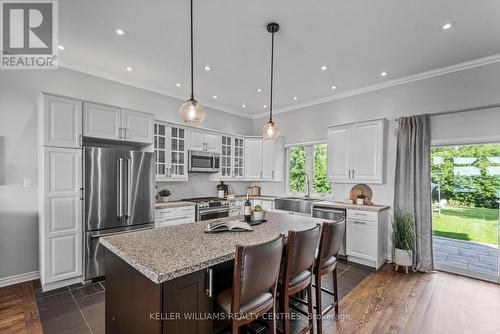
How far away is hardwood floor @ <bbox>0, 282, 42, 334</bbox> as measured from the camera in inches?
87.3

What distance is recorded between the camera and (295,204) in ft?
15.6

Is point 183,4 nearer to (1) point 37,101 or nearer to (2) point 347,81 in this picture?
(1) point 37,101

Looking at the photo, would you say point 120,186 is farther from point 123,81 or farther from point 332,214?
point 332,214

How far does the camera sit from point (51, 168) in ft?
9.57

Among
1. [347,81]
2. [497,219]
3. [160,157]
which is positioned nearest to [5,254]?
[160,157]

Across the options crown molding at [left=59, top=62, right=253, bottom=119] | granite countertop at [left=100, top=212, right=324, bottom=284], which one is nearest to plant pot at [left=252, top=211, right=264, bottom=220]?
granite countertop at [left=100, top=212, right=324, bottom=284]

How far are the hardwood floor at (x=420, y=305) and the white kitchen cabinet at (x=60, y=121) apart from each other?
3.69m

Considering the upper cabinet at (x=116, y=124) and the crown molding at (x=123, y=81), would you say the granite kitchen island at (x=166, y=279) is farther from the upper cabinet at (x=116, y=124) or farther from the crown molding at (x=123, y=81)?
the crown molding at (x=123, y=81)

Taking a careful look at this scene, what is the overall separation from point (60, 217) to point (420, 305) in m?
4.42

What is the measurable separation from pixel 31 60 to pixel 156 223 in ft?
9.28

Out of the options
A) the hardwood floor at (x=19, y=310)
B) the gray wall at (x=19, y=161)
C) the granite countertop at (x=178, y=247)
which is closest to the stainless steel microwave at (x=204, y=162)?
the gray wall at (x=19, y=161)

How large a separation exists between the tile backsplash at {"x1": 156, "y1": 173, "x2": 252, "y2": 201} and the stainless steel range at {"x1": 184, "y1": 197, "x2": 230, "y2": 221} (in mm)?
337

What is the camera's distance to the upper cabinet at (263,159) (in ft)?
18.3

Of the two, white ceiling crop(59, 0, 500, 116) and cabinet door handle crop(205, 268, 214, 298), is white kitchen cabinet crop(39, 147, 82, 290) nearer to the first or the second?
white ceiling crop(59, 0, 500, 116)
